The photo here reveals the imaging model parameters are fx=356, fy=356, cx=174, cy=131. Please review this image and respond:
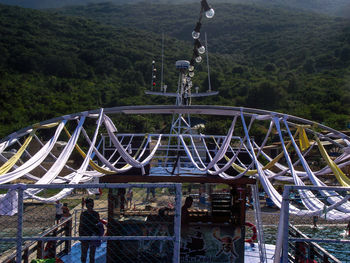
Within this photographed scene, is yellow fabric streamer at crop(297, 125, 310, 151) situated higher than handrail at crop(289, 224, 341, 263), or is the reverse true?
yellow fabric streamer at crop(297, 125, 310, 151)

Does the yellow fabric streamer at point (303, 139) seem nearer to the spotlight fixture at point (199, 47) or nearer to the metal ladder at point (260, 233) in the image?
the metal ladder at point (260, 233)

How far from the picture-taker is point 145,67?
225ft

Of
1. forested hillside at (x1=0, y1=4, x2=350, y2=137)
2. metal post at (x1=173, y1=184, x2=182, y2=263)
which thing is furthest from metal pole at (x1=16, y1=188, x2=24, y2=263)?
forested hillside at (x1=0, y1=4, x2=350, y2=137)

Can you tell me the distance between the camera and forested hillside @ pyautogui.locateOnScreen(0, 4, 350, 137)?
50.8 meters

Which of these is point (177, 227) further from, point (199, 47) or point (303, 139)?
point (199, 47)

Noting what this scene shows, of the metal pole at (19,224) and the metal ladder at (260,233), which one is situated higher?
the metal pole at (19,224)

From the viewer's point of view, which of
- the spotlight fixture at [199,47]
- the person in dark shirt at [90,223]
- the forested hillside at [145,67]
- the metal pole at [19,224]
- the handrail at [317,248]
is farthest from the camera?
the forested hillside at [145,67]

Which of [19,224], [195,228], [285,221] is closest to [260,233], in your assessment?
[195,228]

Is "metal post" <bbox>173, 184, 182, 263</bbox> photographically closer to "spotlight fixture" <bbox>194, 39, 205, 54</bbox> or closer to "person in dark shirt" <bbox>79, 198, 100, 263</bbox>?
"person in dark shirt" <bbox>79, 198, 100, 263</bbox>

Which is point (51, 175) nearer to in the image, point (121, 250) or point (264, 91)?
point (121, 250)

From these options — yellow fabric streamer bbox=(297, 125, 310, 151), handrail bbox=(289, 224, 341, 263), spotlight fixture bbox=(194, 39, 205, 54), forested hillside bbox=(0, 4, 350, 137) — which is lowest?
Answer: handrail bbox=(289, 224, 341, 263)

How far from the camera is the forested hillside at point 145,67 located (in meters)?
50.8

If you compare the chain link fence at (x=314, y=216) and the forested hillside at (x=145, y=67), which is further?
the forested hillside at (x=145, y=67)

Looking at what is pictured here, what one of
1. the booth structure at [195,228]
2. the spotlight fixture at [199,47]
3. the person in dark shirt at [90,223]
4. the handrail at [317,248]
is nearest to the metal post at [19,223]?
the person in dark shirt at [90,223]
